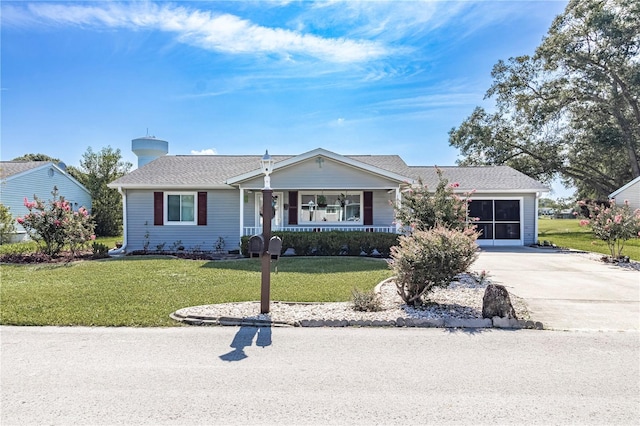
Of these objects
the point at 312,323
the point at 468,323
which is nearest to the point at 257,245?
the point at 312,323

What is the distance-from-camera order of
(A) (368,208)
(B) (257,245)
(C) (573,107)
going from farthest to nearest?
(C) (573,107), (A) (368,208), (B) (257,245)

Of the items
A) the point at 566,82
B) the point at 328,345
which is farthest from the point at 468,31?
the point at 566,82

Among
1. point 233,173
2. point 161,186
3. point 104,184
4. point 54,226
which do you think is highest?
point 104,184

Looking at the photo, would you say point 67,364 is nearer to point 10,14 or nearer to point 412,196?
point 412,196

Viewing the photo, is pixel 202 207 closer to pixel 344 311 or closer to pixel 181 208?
pixel 181 208

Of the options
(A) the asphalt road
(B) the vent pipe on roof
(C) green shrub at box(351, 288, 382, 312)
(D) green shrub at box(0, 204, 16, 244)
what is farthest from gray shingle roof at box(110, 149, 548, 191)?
(A) the asphalt road

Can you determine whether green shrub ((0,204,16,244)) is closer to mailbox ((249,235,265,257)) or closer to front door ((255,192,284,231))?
front door ((255,192,284,231))

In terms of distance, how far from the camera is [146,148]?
2556 centimetres

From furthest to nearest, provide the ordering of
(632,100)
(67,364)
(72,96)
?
1. (632,100)
2. (72,96)
3. (67,364)

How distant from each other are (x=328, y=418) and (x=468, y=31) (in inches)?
503

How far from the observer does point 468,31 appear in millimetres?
12359

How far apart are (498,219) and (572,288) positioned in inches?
405

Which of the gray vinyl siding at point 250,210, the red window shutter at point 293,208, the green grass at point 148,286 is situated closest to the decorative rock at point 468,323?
the green grass at point 148,286

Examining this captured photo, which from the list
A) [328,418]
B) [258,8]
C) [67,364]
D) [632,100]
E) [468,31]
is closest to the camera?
[328,418]
